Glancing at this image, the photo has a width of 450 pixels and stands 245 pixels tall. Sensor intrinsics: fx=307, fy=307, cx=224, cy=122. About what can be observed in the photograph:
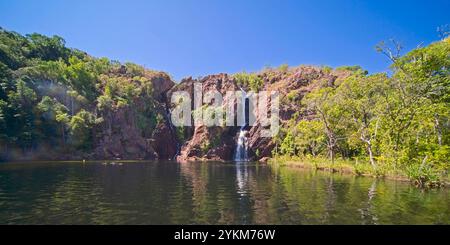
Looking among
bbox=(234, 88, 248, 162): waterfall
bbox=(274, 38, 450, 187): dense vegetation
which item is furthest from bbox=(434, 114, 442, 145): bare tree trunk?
bbox=(234, 88, 248, 162): waterfall

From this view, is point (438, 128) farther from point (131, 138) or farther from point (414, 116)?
point (131, 138)

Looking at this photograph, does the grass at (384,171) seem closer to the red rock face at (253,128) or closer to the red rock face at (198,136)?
the red rock face at (253,128)

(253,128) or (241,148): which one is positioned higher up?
(253,128)

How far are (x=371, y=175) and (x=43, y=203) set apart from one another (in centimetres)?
3863

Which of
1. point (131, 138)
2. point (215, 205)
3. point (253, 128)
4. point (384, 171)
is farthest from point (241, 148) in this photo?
point (215, 205)

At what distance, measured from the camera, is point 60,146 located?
3561 inches

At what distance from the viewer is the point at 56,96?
101062mm

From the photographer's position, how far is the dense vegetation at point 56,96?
8388 cm

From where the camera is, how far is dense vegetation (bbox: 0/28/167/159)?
275 ft

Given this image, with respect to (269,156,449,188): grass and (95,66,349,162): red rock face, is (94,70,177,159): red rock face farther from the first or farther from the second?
(269,156,449,188): grass

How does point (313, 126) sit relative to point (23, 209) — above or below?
above

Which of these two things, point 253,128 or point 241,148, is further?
point 253,128
